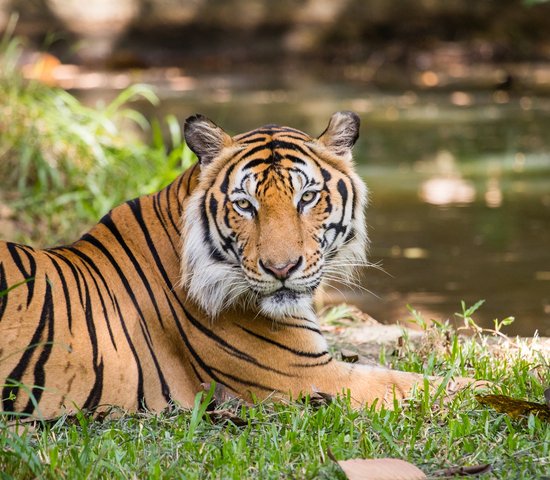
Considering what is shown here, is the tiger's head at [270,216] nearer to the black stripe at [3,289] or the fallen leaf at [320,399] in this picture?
the fallen leaf at [320,399]

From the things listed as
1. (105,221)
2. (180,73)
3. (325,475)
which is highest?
(180,73)

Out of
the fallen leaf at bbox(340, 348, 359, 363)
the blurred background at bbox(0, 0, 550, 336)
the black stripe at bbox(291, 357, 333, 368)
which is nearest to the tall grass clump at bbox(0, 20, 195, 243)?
the blurred background at bbox(0, 0, 550, 336)

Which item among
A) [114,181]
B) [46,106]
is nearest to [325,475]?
[114,181]

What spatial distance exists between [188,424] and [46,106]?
5151mm

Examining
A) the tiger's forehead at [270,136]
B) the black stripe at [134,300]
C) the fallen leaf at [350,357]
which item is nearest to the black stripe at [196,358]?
the black stripe at [134,300]

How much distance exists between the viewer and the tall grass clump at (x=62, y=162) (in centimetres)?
721

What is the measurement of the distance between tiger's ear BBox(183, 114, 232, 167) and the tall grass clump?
317cm

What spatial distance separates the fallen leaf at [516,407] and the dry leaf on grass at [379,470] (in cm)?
58

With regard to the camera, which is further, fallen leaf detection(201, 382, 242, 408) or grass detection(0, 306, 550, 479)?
fallen leaf detection(201, 382, 242, 408)

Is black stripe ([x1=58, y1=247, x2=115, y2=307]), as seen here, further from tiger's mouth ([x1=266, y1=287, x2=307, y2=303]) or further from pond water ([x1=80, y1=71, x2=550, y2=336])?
pond water ([x1=80, y1=71, x2=550, y2=336])

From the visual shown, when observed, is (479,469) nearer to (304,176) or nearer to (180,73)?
(304,176)

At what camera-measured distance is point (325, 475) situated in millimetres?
3133

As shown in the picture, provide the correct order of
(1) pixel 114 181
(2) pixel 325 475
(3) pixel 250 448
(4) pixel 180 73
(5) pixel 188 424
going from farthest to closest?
(4) pixel 180 73
(1) pixel 114 181
(5) pixel 188 424
(3) pixel 250 448
(2) pixel 325 475

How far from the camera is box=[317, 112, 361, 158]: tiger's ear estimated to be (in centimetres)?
402
